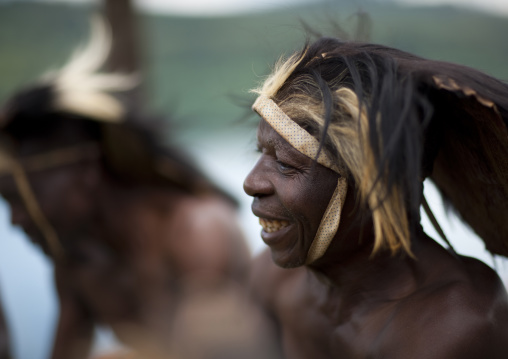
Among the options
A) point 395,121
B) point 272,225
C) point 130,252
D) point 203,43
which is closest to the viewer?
point 395,121

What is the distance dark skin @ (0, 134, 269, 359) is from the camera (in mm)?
2955

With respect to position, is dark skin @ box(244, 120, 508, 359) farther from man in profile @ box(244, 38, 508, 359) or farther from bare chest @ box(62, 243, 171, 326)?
bare chest @ box(62, 243, 171, 326)

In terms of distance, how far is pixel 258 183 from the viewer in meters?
1.72

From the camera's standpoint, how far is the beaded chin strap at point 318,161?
5.41 feet

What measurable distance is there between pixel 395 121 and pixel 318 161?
23 cm

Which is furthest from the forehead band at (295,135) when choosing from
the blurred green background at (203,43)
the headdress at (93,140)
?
the blurred green background at (203,43)

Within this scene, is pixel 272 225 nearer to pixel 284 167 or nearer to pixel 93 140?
pixel 284 167

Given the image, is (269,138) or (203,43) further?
(203,43)

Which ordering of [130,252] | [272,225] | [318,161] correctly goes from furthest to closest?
1. [130,252]
2. [272,225]
3. [318,161]

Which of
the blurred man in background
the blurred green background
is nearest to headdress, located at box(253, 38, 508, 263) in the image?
the blurred man in background

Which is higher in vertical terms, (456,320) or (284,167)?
(284,167)

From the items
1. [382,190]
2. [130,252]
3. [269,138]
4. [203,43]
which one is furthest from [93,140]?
[203,43]

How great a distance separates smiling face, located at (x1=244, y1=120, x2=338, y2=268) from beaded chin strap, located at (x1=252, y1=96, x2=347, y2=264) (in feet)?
0.05

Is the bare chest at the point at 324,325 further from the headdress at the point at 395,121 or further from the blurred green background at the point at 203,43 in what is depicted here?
the blurred green background at the point at 203,43
